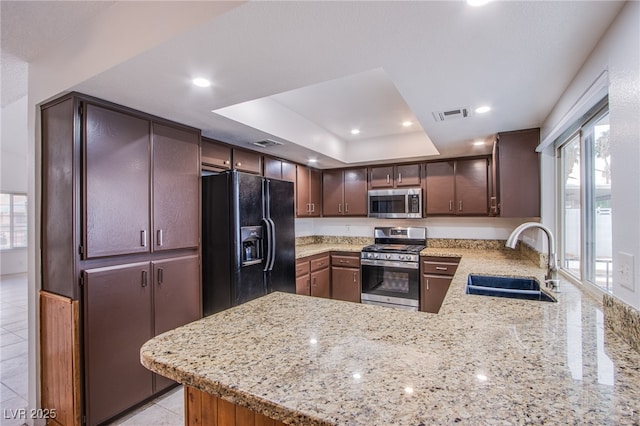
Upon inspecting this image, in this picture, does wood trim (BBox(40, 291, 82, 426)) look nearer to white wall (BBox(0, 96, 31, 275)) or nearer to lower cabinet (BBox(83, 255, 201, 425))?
lower cabinet (BBox(83, 255, 201, 425))

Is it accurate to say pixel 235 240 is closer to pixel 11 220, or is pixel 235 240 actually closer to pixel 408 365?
pixel 408 365

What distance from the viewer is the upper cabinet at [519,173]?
267cm

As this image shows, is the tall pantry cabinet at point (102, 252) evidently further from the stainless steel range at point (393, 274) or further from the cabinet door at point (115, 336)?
the stainless steel range at point (393, 274)

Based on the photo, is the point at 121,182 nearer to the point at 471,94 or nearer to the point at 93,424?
the point at 93,424

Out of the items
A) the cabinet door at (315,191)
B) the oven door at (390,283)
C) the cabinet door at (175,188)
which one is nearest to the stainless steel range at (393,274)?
the oven door at (390,283)

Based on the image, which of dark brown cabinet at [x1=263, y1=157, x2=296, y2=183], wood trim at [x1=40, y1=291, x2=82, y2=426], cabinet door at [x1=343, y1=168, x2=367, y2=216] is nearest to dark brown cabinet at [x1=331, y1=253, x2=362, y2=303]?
cabinet door at [x1=343, y1=168, x2=367, y2=216]

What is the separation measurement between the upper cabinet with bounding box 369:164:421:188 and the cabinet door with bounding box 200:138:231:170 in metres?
2.25

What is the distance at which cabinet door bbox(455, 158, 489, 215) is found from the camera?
3.83 meters

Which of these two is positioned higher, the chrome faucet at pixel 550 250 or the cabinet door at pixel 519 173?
the cabinet door at pixel 519 173

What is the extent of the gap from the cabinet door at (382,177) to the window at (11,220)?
8.01 m

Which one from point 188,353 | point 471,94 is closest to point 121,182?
point 188,353

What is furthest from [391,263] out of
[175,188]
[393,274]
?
[175,188]

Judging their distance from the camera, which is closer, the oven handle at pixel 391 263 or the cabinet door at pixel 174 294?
the cabinet door at pixel 174 294

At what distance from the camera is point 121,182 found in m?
2.04
